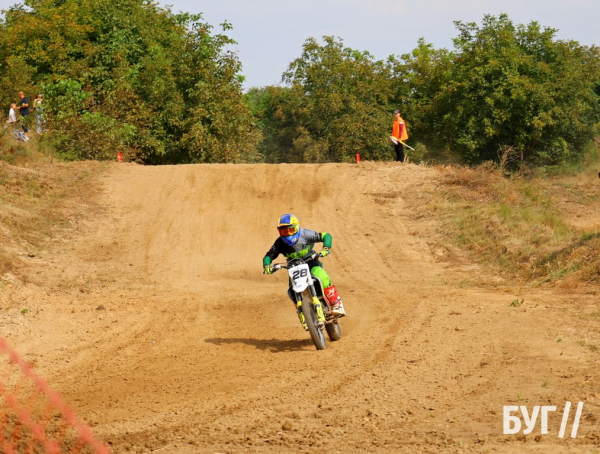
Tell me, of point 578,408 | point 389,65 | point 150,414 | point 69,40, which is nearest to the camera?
point 578,408

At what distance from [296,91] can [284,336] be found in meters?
33.2

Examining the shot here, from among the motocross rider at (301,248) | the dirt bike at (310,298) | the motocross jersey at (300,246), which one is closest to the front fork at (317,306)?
the dirt bike at (310,298)

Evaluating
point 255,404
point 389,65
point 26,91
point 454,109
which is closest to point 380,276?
point 255,404

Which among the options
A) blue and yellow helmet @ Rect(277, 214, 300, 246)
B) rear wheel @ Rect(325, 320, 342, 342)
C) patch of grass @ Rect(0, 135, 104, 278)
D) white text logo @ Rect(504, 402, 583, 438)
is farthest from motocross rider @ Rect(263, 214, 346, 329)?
patch of grass @ Rect(0, 135, 104, 278)

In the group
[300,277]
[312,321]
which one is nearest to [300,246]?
[300,277]

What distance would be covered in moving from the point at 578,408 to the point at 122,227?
15.2m

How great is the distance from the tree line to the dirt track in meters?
10.5

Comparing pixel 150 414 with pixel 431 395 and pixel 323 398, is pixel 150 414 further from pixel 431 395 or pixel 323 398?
pixel 431 395

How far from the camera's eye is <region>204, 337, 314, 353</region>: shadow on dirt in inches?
432

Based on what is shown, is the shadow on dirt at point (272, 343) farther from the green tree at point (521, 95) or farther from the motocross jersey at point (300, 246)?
the green tree at point (521, 95)

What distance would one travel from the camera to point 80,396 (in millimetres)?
8898

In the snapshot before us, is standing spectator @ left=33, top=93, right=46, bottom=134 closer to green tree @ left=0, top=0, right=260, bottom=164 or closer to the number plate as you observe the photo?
green tree @ left=0, top=0, right=260, bottom=164

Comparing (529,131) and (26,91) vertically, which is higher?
(26,91)

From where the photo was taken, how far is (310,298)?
10562 millimetres
